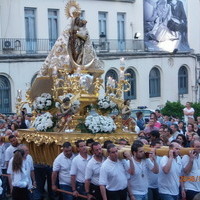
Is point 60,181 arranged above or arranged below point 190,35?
below

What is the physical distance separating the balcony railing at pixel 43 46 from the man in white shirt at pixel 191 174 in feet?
60.6

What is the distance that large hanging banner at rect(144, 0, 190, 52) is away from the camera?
36.3 metres

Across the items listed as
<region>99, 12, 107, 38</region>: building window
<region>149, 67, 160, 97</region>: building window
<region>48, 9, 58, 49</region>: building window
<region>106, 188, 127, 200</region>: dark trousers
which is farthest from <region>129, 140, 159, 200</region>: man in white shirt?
<region>149, 67, 160, 97</region>: building window

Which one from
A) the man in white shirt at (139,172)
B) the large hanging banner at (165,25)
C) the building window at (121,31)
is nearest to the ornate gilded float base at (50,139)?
the man in white shirt at (139,172)

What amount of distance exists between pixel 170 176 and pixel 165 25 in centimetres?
2591

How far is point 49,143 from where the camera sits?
1475 cm

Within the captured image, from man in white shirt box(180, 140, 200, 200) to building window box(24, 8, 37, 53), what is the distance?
770 inches

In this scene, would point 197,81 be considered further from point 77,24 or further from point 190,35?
point 77,24

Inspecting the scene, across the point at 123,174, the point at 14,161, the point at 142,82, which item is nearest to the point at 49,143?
the point at 14,161

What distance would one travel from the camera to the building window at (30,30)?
3061cm

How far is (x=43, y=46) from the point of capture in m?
31.1

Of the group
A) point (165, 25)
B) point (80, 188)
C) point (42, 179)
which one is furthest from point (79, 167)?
point (165, 25)

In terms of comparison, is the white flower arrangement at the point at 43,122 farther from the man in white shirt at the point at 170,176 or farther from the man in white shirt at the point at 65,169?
the man in white shirt at the point at 170,176

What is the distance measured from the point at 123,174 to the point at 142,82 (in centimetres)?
2462
